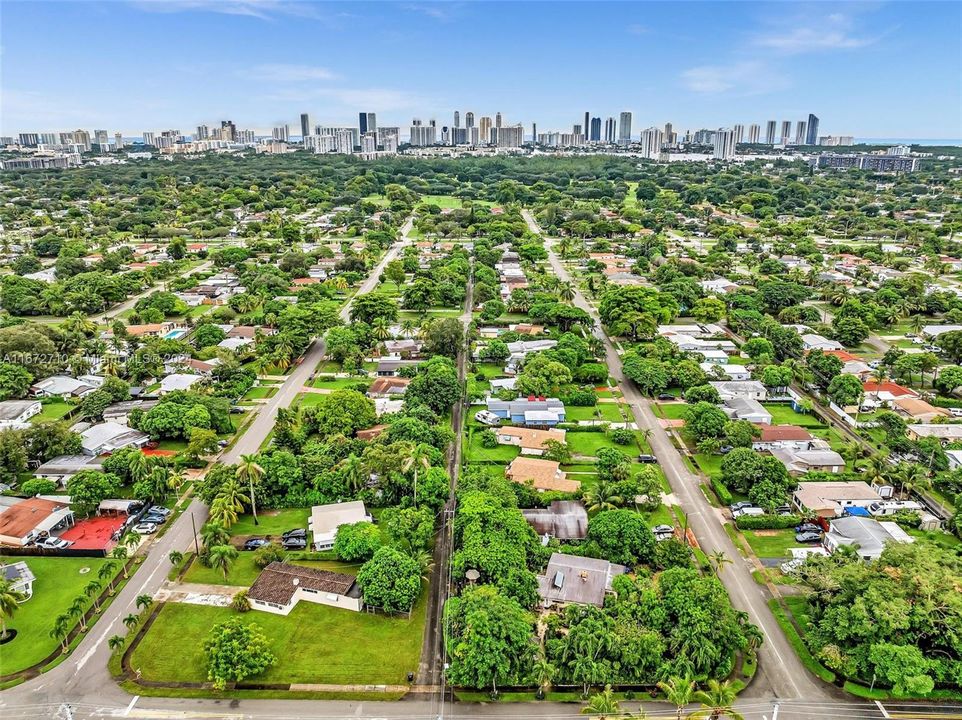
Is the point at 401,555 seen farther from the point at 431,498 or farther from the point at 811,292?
the point at 811,292

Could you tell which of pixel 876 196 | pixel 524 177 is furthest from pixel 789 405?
pixel 524 177

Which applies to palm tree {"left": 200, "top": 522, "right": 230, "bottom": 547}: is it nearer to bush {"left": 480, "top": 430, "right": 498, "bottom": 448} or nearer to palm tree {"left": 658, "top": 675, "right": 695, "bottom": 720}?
bush {"left": 480, "top": 430, "right": 498, "bottom": 448}

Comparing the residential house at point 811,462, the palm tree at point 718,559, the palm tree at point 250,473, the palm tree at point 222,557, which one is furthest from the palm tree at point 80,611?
the residential house at point 811,462

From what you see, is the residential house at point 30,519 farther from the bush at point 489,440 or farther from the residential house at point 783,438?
the residential house at point 783,438

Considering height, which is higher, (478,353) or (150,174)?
(150,174)

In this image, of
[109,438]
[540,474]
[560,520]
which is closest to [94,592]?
[109,438]

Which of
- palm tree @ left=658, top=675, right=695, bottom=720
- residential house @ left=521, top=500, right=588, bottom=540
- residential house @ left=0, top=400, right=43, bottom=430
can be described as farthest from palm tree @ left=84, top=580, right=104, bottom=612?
palm tree @ left=658, top=675, right=695, bottom=720

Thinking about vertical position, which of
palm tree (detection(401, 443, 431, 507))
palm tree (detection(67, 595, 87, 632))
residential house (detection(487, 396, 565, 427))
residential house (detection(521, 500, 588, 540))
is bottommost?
palm tree (detection(67, 595, 87, 632))
